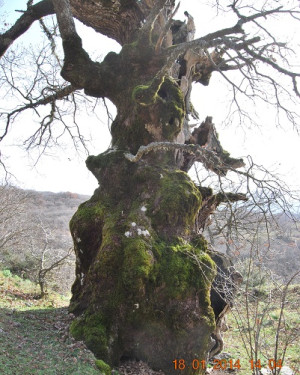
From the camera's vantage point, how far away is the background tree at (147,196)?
12.0 feet

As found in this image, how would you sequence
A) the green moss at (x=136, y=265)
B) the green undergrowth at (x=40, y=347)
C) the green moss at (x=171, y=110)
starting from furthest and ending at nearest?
the green moss at (x=171, y=110) < the green moss at (x=136, y=265) < the green undergrowth at (x=40, y=347)

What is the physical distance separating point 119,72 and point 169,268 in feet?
11.8

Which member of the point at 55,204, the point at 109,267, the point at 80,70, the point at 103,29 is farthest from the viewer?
the point at 55,204

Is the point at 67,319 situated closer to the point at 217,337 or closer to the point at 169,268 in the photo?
the point at 169,268

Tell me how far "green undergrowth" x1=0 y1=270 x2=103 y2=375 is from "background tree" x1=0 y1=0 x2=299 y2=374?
8.7 inches

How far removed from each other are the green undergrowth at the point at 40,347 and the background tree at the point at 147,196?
0.22m

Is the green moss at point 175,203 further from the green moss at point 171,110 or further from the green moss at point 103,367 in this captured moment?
the green moss at point 103,367

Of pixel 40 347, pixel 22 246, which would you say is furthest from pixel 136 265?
pixel 22 246

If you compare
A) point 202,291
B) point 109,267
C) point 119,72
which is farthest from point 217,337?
point 119,72

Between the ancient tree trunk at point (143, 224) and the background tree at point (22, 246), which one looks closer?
the ancient tree trunk at point (143, 224)

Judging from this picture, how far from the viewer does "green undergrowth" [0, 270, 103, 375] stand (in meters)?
2.76

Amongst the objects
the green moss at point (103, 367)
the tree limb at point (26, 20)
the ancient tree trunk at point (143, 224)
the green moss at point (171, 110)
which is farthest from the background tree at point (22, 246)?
the green moss at point (103, 367)

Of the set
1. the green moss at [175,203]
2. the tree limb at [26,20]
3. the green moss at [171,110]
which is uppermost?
the tree limb at [26,20]

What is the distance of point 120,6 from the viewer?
19.9 ft
